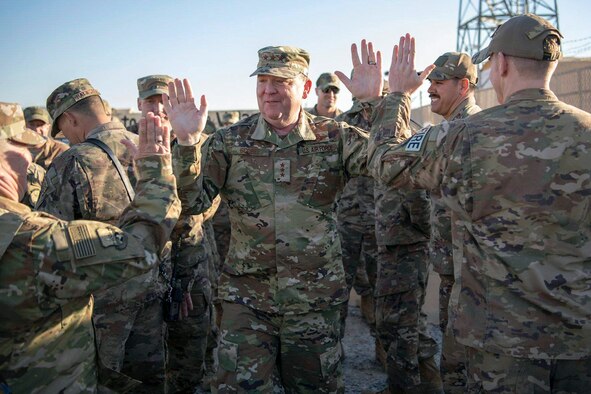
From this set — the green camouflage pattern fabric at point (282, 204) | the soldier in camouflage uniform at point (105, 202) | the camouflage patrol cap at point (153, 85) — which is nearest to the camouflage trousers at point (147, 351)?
the soldier in camouflage uniform at point (105, 202)

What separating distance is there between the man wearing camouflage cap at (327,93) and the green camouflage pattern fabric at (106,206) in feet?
13.9

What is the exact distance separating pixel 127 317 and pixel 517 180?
8.32ft

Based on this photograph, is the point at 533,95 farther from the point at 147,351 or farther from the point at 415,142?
the point at 147,351

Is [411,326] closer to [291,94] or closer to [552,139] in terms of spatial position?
[291,94]

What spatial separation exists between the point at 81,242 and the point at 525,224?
6.03 ft

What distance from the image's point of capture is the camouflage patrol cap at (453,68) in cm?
433

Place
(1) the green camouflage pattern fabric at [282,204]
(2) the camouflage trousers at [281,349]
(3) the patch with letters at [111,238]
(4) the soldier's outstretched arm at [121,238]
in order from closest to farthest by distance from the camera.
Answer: (4) the soldier's outstretched arm at [121,238], (3) the patch with letters at [111,238], (2) the camouflage trousers at [281,349], (1) the green camouflage pattern fabric at [282,204]

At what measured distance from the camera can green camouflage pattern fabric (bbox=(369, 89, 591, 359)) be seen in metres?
2.36

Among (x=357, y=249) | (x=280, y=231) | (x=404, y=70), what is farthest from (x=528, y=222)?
(x=357, y=249)

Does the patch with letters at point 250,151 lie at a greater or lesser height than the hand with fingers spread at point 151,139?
lesser

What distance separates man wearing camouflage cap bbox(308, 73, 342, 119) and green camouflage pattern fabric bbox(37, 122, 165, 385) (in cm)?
422

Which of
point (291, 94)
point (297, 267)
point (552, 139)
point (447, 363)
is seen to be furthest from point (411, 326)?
point (552, 139)

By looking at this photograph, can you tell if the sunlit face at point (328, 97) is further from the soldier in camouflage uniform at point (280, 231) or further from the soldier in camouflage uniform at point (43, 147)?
the soldier in camouflage uniform at point (280, 231)

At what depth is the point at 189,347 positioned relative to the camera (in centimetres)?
452
